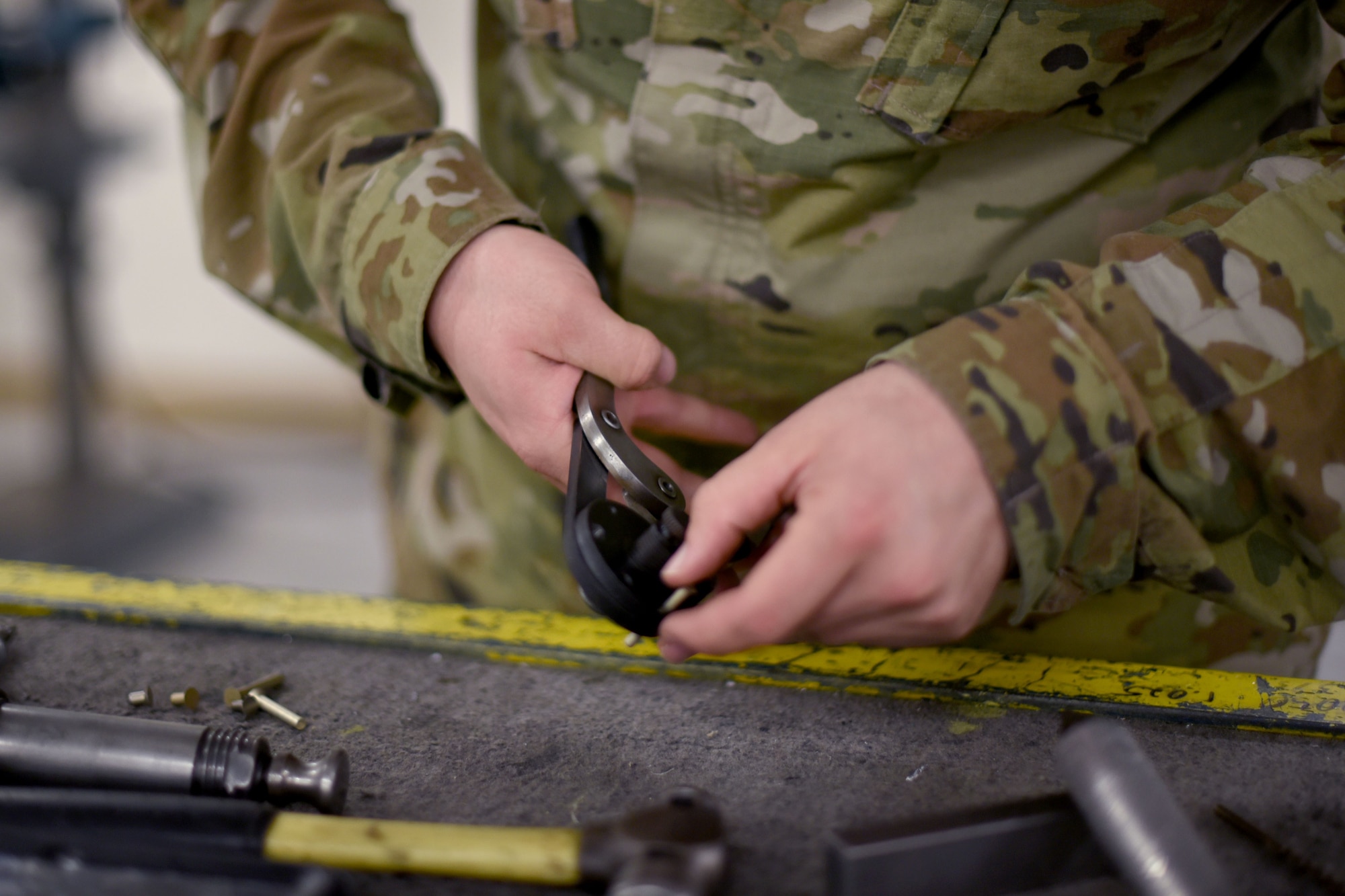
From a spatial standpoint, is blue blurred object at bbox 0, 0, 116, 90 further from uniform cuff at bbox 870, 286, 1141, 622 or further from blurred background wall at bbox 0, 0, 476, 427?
uniform cuff at bbox 870, 286, 1141, 622

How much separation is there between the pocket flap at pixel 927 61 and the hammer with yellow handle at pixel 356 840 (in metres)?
0.45

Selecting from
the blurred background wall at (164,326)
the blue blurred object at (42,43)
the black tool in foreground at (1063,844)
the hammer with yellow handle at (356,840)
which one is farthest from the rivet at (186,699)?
the blurred background wall at (164,326)

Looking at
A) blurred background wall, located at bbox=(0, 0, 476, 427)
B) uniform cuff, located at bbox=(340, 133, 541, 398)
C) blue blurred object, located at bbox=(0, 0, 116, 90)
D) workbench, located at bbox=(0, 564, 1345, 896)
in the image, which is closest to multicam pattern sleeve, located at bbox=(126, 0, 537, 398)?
uniform cuff, located at bbox=(340, 133, 541, 398)

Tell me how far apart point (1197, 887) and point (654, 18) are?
1.96 feet

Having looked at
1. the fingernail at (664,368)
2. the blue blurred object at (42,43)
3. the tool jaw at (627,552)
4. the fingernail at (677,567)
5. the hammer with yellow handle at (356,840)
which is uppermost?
the fingernail at (664,368)

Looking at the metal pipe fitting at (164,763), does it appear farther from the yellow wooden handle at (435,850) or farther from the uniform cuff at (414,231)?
the uniform cuff at (414,231)

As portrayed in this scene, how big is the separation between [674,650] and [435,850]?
140mm

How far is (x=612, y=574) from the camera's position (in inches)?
18.6

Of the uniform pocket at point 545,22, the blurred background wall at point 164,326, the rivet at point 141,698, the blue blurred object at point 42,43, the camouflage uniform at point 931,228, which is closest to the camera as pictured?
the camouflage uniform at point 931,228

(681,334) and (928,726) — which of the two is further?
(681,334)

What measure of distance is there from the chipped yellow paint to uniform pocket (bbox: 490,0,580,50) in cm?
43

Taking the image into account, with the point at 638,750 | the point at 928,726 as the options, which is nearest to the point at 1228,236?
the point at 928,726

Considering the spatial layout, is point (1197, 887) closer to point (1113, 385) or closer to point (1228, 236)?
point (1113, 385)

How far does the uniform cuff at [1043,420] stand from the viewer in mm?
433
